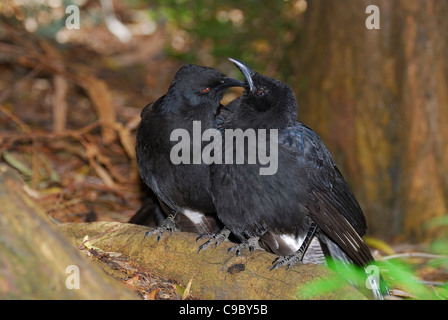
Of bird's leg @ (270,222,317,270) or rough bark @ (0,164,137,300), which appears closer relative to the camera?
rough bark @ (0,164,137,300)

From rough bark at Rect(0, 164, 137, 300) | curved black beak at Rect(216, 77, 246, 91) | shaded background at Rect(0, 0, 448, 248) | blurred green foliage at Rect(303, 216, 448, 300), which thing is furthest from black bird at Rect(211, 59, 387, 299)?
rough bark at Rect(0, 164, 137, 300)

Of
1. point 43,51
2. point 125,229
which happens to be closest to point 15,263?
point 125,229

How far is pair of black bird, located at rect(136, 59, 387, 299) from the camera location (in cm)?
334

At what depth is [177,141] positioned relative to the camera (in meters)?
3.80

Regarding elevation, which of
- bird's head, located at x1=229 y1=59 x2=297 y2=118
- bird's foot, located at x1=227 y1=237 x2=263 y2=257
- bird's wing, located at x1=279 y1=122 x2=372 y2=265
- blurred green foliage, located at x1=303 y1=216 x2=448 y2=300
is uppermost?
bird's head, located at x1=229 y1=59 x2=297 y2=118

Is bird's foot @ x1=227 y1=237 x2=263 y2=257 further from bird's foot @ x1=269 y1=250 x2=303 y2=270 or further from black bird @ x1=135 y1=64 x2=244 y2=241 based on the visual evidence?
black bird @ x1=135 y1=64 x2=244 y2=241

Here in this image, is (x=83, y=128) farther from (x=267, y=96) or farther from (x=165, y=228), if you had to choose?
(x=267, y=96)

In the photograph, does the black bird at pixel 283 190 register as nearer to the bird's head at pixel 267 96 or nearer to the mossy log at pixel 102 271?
the bird's head at pixel 267 96

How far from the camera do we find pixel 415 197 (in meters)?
5.30

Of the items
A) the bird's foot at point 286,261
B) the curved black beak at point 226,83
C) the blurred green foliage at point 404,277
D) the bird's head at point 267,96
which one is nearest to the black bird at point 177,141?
the curved black beak at point 226,83

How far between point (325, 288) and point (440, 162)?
317 centimetres

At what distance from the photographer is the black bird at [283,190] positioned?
131 inches

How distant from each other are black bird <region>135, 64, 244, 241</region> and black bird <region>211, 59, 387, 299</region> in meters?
0.26

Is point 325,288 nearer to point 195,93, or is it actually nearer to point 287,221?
point 287,221
